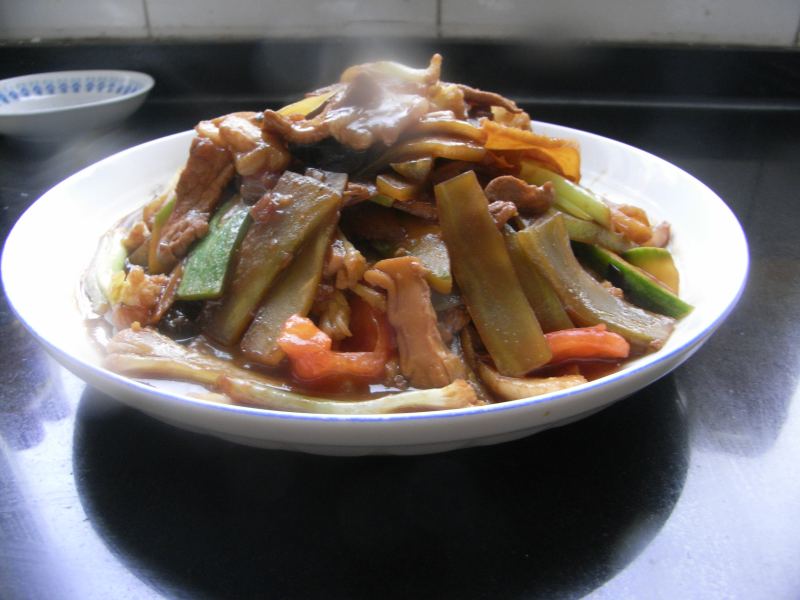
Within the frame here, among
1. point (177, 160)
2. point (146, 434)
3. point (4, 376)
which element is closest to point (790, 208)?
point (177, 160)

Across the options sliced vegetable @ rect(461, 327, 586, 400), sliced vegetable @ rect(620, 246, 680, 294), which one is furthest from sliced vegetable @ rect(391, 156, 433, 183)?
sliced vegetable @ rect(620, 246, 680, 294)

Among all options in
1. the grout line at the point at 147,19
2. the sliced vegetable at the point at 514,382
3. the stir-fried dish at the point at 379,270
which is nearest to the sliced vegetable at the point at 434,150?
the stir-fried dish at the point at 379,270

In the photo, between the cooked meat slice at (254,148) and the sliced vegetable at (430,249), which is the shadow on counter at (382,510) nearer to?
the sliced vegetable at (430,249)

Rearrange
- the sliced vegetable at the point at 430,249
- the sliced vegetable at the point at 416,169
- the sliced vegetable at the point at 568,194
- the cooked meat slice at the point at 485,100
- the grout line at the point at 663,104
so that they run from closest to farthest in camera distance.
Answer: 1. the sliced vegetable at the point at 430,249
2. the sliced vegetable at the point at 416,169
3. the sliced vegetable at the point at 568,194
4. the cooked meat slice at the point at 485,100
5. the grout line at the point at 663,104

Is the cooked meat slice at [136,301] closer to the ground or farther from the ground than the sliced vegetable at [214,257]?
closer to the ground

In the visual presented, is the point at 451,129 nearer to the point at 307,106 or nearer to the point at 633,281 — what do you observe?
the point at 307,106

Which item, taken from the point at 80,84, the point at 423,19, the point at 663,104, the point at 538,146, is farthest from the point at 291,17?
the point at 538,146
